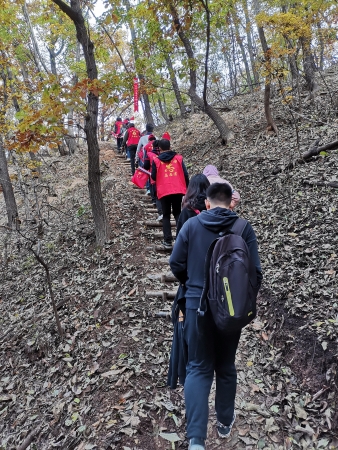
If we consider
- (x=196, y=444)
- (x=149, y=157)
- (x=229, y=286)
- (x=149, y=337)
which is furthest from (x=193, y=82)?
(x=196, y=444)

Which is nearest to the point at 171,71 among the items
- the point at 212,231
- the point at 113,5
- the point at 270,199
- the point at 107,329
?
the point at 113,5

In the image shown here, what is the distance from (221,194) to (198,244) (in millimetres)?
463

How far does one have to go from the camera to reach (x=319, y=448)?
290cm

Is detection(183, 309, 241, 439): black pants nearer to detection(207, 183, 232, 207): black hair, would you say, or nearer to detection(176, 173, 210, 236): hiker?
detection(207, 183, 232, 207): black hair

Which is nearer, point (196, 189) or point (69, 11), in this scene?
point (196, 189)

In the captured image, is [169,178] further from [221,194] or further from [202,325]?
[202,325]

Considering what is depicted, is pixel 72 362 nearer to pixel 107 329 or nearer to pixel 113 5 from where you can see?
pixel 107 329

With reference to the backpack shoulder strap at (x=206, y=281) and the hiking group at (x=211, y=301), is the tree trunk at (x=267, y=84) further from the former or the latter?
the backpack shoulder strap at (x=206, y=281)

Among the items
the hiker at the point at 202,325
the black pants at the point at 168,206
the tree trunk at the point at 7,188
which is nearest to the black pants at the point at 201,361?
the hiker at the point at 202,325

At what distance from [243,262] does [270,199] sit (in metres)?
5.10

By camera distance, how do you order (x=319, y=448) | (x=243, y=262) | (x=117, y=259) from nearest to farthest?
(x=243, y=262) → (x=319, y=448) → (x=117, y=259)

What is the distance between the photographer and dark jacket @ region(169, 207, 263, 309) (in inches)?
103

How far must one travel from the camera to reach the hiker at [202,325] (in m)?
2.60

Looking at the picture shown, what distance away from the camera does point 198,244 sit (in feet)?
8.71
